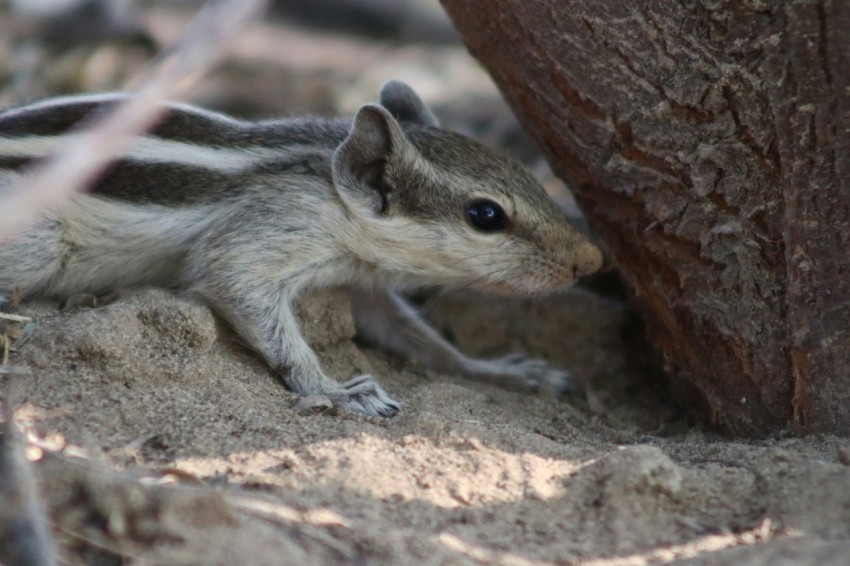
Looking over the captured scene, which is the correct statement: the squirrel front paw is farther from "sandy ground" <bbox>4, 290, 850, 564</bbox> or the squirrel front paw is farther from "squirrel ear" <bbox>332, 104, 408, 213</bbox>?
"squirrel ear" <bbox>332, 104, 408, 213</bbox>

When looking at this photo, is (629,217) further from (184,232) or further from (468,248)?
(184,232)

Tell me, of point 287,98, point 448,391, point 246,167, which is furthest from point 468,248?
point 287,98

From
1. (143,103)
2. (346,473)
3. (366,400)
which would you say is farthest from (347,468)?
(143,103)

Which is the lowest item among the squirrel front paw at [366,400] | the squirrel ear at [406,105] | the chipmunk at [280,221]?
the squirrel front paw at [366,400]

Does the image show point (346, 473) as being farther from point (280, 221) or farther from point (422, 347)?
point (422, 347)

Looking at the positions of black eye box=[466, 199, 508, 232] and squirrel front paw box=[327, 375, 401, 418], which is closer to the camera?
squirrel front paw box=[327, 375, 401, 418]

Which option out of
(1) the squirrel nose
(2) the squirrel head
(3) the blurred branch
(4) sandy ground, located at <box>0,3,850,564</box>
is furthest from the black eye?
(3) the blurred branch

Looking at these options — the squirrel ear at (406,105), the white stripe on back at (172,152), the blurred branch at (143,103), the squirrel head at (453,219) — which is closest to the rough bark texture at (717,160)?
the squirrel head at (453,219)

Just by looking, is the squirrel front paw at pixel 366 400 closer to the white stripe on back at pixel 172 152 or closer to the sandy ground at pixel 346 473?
the sandy ground at pixel 346 473
